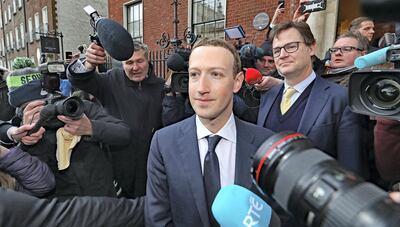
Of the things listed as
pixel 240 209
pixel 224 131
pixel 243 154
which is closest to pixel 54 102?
pixel 224 131

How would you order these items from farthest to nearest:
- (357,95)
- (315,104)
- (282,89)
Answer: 1. (282,89)
2. (315,104)
3. (357,95)

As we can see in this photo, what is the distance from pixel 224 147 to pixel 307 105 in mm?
585

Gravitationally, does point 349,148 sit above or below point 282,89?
below

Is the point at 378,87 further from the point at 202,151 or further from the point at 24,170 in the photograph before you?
the point at 24,170

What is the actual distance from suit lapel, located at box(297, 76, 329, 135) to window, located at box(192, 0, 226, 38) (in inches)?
261

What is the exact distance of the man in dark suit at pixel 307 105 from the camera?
1495mm

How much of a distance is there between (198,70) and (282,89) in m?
0.74

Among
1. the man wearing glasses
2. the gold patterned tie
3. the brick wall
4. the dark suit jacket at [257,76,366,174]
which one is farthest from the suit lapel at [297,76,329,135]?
the brick wall

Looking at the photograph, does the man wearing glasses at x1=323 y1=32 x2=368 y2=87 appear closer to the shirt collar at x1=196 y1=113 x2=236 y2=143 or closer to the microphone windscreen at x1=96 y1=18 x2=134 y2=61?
the shirt collar at x1=196 y1=113 x2=236 y2=143

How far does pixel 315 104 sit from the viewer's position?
158 cm

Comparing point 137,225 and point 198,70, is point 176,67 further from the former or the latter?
point 137,225

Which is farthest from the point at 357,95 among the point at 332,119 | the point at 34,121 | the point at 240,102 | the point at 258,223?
the point at 34,121

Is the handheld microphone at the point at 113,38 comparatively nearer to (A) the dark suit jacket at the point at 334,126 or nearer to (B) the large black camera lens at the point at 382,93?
(A) the dark suit jacket at the point at 334,126

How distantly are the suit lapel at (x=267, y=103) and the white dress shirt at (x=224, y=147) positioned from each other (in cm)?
48
